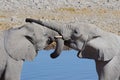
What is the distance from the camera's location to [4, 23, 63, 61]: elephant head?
24.9 ft


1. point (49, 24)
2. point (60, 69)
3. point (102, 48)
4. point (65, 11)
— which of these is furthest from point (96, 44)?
point (65, 11)

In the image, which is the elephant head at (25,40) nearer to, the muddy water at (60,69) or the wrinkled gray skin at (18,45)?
the wrinkled gray skin at (18,45)

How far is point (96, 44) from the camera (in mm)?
7738

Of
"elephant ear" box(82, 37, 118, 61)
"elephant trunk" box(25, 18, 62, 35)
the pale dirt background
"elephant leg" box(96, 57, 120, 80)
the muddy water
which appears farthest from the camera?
the pale dirt background

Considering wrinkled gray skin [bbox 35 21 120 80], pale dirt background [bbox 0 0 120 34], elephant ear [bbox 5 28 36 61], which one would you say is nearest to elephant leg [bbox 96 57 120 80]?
wrinkled gray skin [bbox 35 21 120 80]

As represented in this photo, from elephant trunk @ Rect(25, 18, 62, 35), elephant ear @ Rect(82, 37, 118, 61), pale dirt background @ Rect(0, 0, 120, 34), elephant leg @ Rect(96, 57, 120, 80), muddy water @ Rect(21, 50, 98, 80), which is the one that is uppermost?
elephant trunk @ Rect(25, 18, 62, 35)

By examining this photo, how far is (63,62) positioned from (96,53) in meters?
5.00

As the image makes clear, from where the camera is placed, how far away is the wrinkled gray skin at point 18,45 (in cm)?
759

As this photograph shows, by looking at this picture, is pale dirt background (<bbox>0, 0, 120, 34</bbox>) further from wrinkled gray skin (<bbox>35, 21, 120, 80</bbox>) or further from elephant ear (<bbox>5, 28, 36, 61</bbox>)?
elephant ear (<bbox>5, 28, 36, 61</bbox>)

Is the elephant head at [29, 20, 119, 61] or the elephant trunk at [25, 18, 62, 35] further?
the elephant head at [29, 20, 119, 61]

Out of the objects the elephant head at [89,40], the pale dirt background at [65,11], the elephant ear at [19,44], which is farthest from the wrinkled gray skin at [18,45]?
the pale dirt background at [65,11]

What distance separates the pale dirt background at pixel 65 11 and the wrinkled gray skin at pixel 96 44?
1090cm

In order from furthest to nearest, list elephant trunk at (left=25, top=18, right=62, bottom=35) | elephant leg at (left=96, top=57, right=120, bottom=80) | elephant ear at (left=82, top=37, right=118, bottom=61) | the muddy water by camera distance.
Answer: the muddy water → elephant leg at (left=96, top=57, right=120, bottom=80) → elephant ear at (left=82, top=37, right=118, bottom=61) → elephant trunk at (left=25, top=18, right=62, bottom=35)

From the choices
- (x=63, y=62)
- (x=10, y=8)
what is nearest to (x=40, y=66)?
(x=63, y=62)
